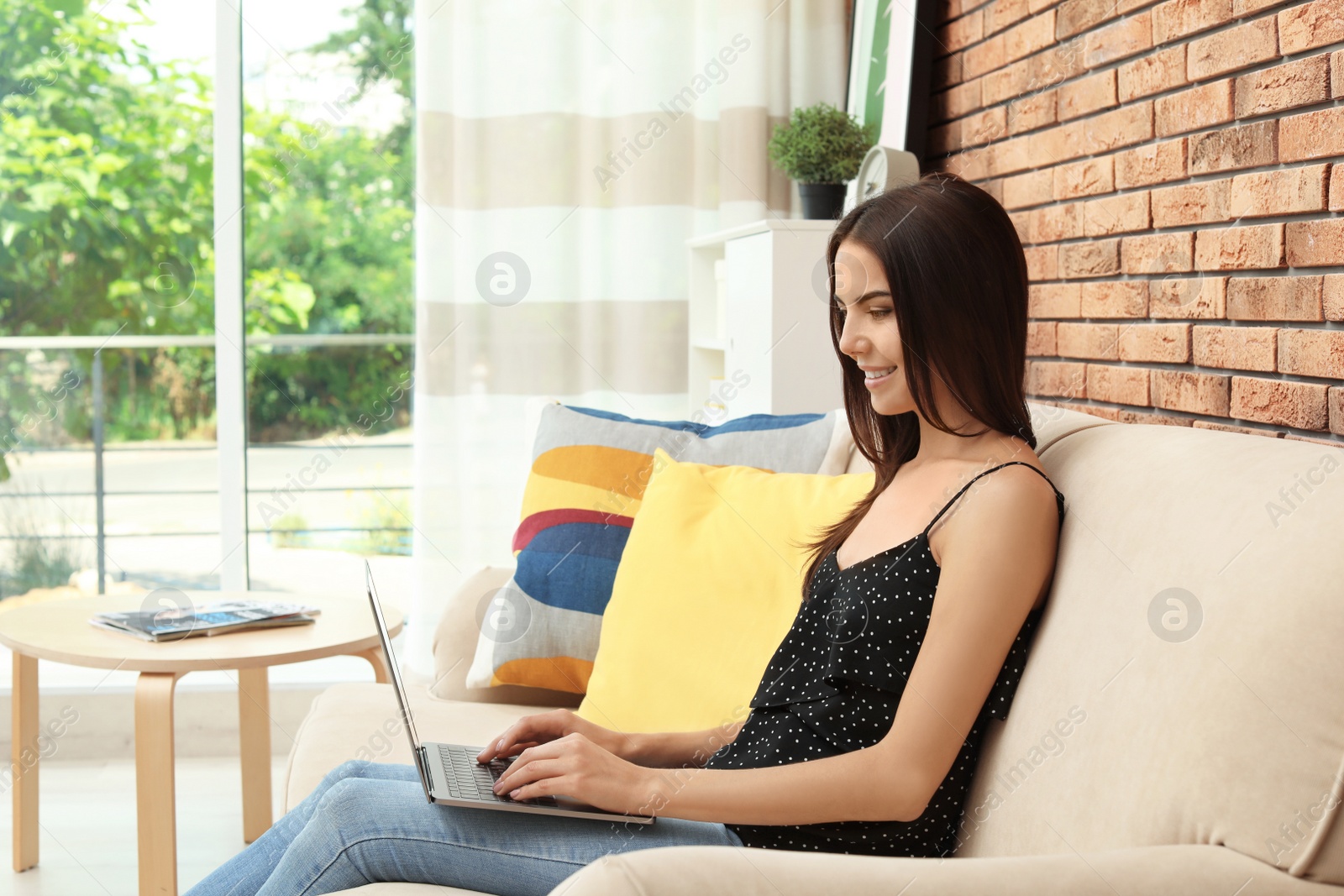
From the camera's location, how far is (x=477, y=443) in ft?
9.21

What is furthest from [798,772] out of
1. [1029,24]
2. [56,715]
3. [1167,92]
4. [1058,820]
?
[56,715]

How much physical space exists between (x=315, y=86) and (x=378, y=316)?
66cm

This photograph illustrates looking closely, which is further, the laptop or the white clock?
the white clock

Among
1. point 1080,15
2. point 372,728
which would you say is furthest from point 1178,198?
point 372,728

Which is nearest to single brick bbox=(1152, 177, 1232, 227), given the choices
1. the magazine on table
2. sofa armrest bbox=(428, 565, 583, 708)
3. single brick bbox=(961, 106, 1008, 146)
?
single brick bbox=(961, 106, 1008, 146)

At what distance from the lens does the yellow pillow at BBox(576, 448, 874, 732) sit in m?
1.42

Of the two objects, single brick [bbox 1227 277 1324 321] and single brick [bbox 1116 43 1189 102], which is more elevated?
single brick [bbox 1116 43 1189 102]

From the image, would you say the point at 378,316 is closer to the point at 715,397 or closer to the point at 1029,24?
the point at 715,397

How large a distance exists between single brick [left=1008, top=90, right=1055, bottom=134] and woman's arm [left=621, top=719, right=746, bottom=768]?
1.25m

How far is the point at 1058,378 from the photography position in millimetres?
1898

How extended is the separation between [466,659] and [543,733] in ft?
2.26

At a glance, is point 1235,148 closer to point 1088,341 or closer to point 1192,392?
point 1192,392

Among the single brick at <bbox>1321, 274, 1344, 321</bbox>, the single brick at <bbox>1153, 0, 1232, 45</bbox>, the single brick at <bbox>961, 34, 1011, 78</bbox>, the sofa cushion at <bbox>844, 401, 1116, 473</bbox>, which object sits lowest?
the sofa cushion at <bbox>844, 401, 1116, 473</bbox>

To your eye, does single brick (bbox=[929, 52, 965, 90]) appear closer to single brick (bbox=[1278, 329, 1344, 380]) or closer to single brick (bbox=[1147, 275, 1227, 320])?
single brick (bbox=[1147, 275, 1227, 320])
